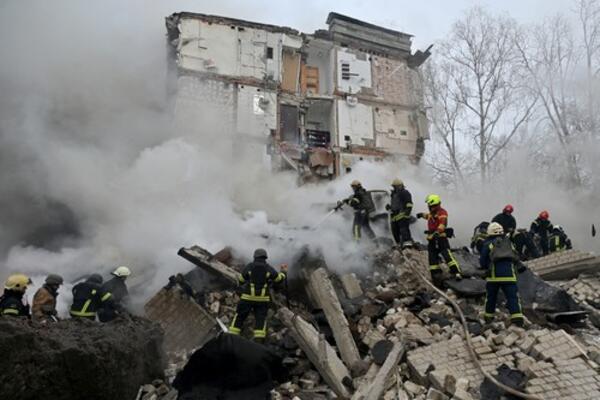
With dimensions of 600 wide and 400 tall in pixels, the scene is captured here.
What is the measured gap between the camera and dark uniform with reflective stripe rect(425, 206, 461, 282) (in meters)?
6.97

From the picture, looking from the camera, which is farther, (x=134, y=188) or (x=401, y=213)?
(x=134, y=188)

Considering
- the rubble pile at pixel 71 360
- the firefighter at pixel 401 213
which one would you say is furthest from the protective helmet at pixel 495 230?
the rubble pile at pixel 71 360

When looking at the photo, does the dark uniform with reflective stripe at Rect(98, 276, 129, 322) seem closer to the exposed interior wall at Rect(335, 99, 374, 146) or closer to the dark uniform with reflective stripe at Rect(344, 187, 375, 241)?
the dark uniform with reflective stripe at Rect(344, 187, 375, 241)

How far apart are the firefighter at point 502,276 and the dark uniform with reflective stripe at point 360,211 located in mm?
3858

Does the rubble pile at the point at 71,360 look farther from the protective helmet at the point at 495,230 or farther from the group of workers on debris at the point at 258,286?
the protective helmet at the point at 495,230

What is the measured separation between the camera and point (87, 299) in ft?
19.8

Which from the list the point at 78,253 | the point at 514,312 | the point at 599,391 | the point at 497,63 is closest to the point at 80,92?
the point at 78,253

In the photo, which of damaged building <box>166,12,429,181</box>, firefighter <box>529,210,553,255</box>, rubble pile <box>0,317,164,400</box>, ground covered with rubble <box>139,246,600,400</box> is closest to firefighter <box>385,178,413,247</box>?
ground covered with rubble <box>139,246,600,400</box>

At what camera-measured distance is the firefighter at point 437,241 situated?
6.97 meters

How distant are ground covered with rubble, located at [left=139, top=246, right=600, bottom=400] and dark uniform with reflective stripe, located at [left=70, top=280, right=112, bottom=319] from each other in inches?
51.9

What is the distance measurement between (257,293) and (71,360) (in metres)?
2.57

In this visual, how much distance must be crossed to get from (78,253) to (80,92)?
24.8 feet

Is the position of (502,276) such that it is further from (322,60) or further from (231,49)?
(322,60)

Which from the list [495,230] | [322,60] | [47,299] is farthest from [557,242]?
[322,60]
